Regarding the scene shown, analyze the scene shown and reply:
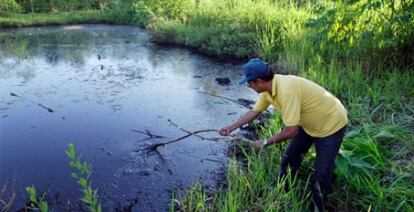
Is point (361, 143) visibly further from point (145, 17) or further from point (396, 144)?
point (145, 17)

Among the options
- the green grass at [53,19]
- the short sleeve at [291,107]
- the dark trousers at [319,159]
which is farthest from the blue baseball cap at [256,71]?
the green grass at [53,19]

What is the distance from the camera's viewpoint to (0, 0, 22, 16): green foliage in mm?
18672

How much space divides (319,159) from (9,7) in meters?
20.5

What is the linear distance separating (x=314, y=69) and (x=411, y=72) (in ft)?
4.67

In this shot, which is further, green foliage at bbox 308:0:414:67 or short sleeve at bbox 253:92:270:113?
green foliage at bbox 308:0:414:67

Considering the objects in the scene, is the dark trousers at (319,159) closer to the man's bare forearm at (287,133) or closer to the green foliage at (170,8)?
the man's bare forearm at (287,133)

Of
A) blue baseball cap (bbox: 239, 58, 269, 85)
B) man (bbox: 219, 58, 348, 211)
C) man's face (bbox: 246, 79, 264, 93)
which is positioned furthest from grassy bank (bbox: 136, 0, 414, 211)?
blue baseball cap (bbox: 239, 58, 269, 85)

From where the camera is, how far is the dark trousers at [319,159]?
2760 mm

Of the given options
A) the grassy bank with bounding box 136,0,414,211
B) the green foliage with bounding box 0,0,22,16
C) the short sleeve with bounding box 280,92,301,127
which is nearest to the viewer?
the short sleeve with bounding box 280,92,301,127

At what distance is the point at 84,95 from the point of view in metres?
6.66

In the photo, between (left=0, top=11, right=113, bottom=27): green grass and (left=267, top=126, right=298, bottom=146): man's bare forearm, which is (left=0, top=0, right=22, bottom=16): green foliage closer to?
(left=0, top=11, right=113, bottom=27): green grass

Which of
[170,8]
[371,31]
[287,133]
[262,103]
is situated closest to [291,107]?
[287,133]

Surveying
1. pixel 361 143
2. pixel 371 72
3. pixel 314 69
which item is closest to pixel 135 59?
pixel 314 69

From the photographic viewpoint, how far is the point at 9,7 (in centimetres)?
1905
